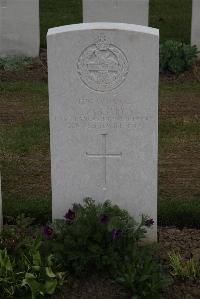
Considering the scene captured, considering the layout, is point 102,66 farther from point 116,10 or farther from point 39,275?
point 116,10

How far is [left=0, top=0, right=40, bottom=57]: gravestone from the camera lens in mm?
11469

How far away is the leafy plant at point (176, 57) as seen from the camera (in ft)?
35.1

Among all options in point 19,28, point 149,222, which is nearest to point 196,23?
point 19,28

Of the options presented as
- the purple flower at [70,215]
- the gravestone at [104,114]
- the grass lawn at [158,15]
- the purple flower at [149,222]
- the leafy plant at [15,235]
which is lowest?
the leafy plant at [15,235]

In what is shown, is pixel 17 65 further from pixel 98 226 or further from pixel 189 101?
pixel 98 226

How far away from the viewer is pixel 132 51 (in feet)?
15.5

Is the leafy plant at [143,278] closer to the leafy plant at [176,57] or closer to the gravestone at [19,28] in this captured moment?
the leafy plant at [176,57]

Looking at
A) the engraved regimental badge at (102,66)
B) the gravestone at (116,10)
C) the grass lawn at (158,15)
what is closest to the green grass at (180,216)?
the engraved regimental badge at (102,66)

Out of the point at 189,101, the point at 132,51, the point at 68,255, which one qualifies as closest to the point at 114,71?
the point at 132,51

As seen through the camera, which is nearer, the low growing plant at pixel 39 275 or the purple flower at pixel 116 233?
the low growing plant at pixel 39 275

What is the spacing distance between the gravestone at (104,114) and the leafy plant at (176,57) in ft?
19.4

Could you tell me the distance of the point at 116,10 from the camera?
11367mm

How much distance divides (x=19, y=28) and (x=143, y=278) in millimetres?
7943

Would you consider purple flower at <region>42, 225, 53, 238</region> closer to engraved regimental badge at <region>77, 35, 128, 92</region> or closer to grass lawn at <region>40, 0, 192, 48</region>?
engraved regimental badge at <region>77, 35, 128, 92</region>
